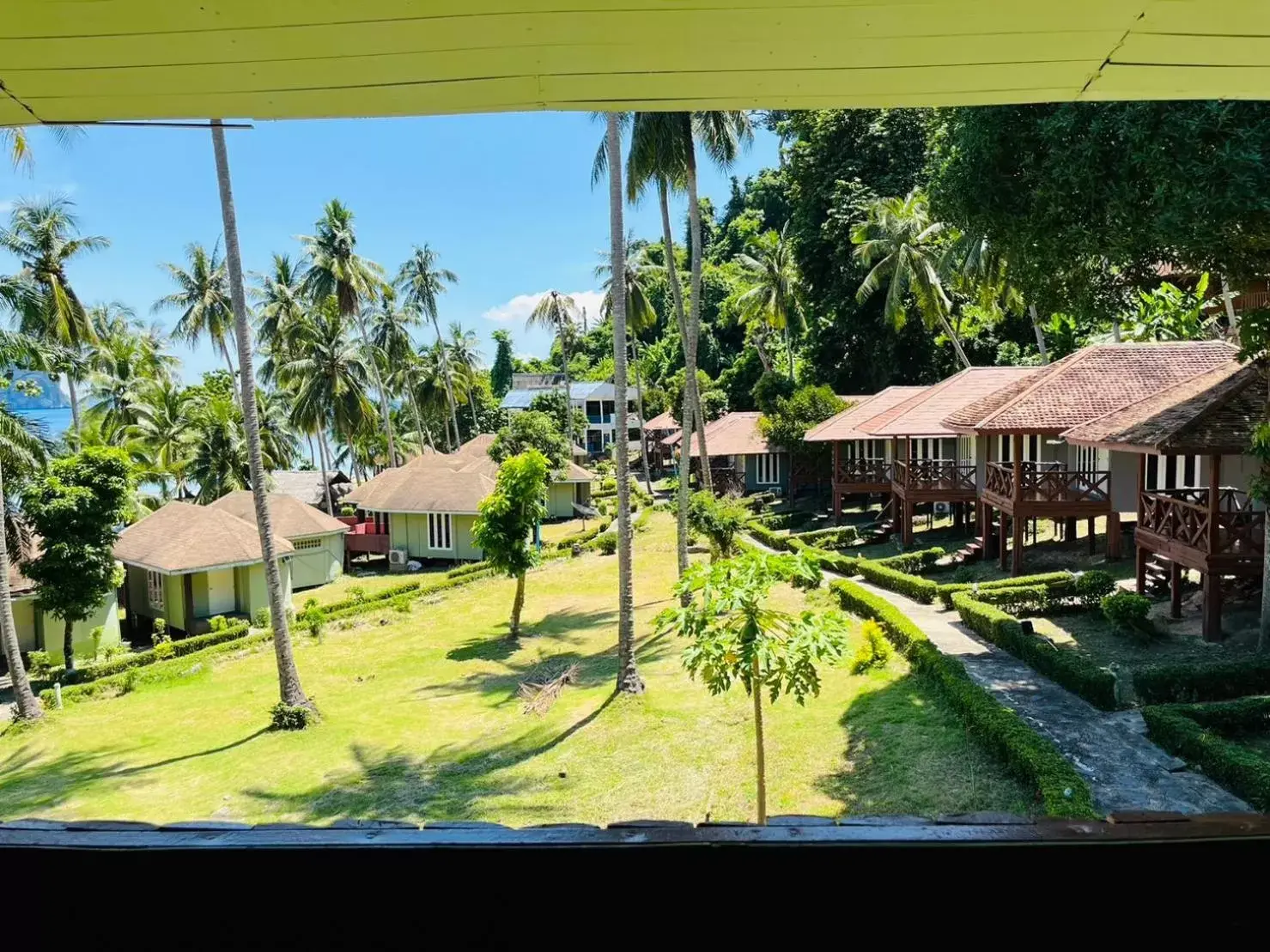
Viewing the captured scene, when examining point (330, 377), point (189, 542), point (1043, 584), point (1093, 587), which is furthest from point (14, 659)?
point (330, 377)

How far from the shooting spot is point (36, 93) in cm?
227

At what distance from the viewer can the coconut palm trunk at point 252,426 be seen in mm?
16547

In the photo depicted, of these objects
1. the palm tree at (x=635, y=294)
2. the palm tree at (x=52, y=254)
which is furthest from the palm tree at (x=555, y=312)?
the palm tree at (x=52, y=254)

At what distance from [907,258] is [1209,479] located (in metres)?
21.7

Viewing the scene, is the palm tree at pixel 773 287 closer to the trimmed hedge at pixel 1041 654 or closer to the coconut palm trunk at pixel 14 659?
the trimmed hedge at pixel 1041 654

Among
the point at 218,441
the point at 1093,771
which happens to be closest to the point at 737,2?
the point at 1093,771

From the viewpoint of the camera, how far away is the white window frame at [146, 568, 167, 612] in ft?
89.6

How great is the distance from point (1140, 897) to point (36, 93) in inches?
147

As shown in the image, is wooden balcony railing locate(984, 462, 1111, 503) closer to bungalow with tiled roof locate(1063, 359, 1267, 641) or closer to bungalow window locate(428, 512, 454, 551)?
bungalow with tiled roof locate(1063, 359, 1267, 641)

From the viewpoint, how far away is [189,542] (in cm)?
2634

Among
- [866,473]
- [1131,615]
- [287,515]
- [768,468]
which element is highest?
[866,473]

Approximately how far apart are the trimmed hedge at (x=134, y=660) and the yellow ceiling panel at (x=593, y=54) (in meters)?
24.8

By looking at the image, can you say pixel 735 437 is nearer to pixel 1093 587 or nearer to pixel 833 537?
pixel 833 537

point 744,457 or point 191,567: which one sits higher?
point 744,457
